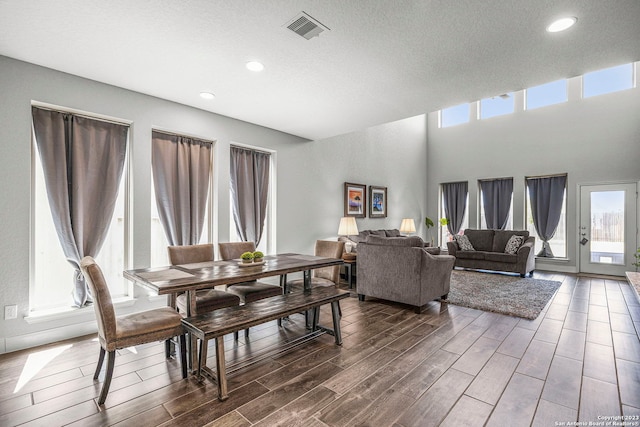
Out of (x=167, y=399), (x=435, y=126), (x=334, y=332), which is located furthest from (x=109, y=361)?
(x=435, y=126)

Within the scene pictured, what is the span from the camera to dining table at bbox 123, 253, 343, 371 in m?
2.19

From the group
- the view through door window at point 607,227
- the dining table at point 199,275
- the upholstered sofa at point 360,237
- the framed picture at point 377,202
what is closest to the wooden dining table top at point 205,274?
the dining table at point 199,275

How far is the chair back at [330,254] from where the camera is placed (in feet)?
12.3

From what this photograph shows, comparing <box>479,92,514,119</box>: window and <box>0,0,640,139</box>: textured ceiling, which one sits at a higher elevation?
<box>479,92,514,119</box>: window

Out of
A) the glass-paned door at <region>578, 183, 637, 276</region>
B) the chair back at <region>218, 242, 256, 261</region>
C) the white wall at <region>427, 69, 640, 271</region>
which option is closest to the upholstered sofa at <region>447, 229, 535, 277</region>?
the white wall at <region>427, 69, 640, 271</region>

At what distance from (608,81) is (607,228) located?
3077mm

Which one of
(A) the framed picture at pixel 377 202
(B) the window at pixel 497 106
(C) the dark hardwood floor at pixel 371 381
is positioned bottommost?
(C) the dark hardwood floor at pixel 371 381

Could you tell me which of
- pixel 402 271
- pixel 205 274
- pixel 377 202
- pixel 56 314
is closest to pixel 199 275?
pixel 205 274

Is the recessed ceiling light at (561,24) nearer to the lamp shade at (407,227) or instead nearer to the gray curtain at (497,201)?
the lamp shade at (407,227)

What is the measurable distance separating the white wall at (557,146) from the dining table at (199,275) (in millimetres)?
6424

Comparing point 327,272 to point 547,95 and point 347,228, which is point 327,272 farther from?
point 547,95

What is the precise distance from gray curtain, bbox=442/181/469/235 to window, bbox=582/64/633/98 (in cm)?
313

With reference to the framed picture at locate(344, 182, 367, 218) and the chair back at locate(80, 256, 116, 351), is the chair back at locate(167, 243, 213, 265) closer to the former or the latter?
the chair back at locate(80, 256, 116, 351)

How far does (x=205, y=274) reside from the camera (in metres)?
2.55
